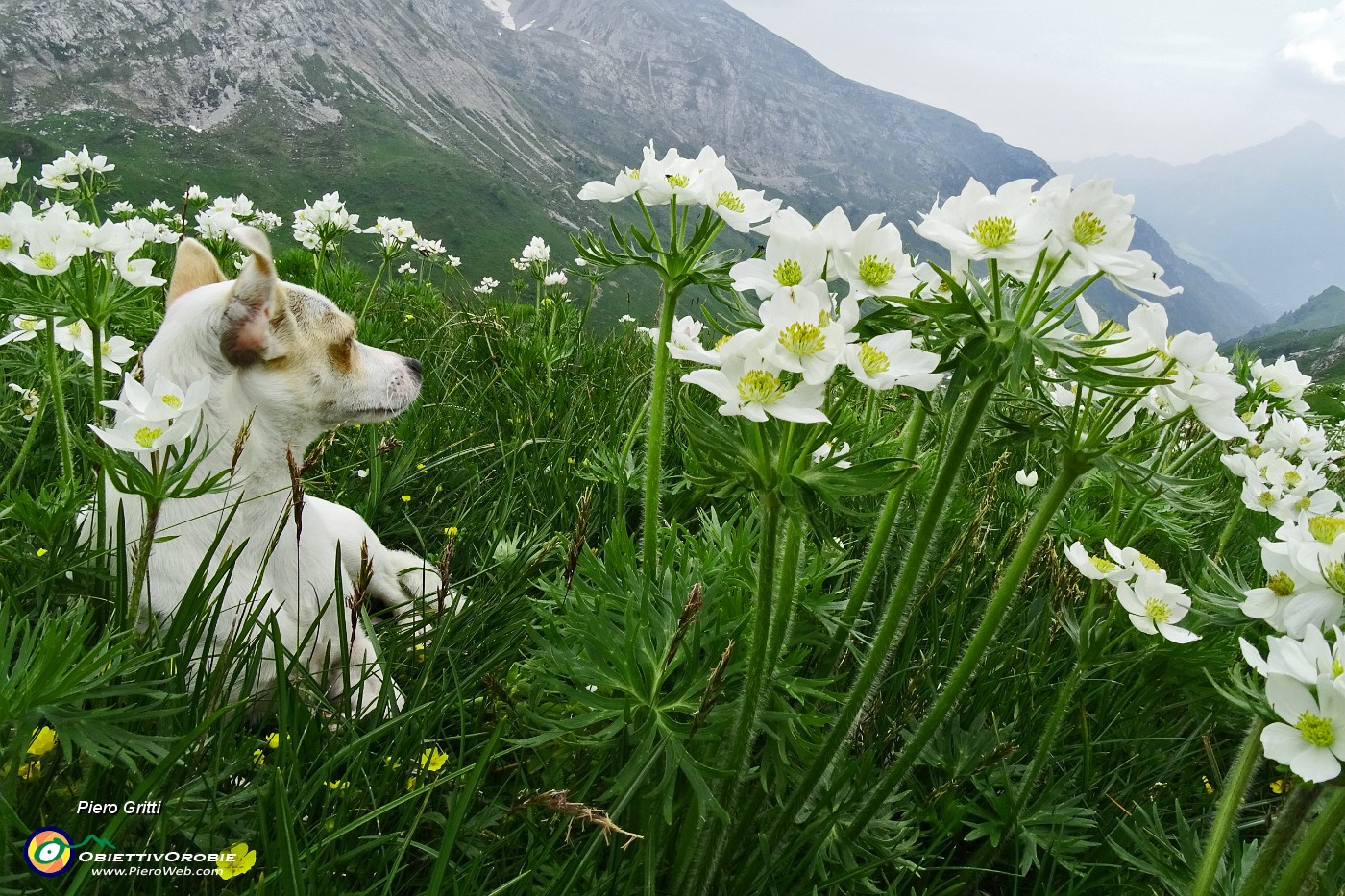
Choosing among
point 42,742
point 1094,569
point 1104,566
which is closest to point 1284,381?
point 1104,566

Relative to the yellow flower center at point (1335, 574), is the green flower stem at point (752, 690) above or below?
below

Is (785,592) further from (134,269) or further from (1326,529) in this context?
(134,269)

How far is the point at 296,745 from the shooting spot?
2.00m

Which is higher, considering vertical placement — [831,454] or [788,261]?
[788,261]

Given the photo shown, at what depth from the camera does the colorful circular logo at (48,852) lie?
152 centimetres

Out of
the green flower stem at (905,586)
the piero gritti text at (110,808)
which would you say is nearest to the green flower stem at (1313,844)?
the green flower stem at (905,586)

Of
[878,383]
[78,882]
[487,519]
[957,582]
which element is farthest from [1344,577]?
[487,519]

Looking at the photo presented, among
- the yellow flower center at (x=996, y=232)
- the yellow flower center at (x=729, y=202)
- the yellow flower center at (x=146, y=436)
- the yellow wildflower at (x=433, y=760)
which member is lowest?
the yellow wildflower at (x=433, y=760)

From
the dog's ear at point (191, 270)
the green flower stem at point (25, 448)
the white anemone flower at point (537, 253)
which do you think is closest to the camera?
the green flower stem at point (25, 448)

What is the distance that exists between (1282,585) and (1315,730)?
16.9 inches

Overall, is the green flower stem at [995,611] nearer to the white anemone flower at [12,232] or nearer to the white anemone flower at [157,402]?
the white anemone flower at [157,402]

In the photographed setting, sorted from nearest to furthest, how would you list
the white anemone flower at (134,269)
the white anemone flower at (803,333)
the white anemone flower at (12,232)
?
the white anemone flower at (803,333), the white anemone flower at (12,232), the white anemone flower at (134,269)

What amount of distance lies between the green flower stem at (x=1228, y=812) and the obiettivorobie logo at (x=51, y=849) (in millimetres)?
2420

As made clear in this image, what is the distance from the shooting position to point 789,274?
1621 mm
